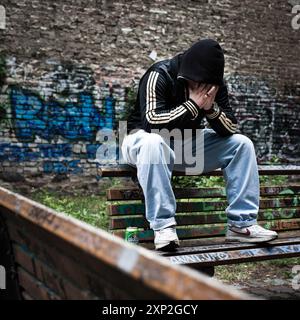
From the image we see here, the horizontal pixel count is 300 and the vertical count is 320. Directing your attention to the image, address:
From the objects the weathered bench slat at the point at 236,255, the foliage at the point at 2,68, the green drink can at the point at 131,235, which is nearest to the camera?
the weathered bench slat at the point at 236,255

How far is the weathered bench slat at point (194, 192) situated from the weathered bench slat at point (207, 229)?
23 centimetres

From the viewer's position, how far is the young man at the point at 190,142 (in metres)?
2.46

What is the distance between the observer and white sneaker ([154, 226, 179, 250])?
2.40m

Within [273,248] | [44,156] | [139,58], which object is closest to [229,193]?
[273,248]

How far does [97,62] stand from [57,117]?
53.2 inches

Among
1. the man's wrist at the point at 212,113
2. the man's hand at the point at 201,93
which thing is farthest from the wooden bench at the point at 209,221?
the man's hand at the point at 201,93

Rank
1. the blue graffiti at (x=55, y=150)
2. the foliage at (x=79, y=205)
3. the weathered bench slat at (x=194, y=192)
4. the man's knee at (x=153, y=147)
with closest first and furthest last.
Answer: the man's knee at (x=153, y=147) → the weathered bench slat at (x=194, y=192) → the foliage at (x=79, y=205) → the blue graffiti at (x=55, y=150)

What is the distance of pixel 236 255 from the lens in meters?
2.47

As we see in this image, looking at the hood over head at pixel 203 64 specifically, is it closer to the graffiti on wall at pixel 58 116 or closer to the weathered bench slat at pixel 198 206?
the weathered bench slat at pixel 198 206

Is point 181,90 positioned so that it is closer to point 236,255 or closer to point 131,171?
point 131,171

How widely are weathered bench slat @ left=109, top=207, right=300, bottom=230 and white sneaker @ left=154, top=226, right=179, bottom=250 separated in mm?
572

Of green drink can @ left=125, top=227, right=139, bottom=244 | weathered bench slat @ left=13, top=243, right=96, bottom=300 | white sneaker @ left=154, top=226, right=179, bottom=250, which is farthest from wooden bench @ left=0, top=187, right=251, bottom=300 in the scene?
green drink can @ left=125, top=227, right=139, bottom=244

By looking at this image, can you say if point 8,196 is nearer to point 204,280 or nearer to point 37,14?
point 204,280

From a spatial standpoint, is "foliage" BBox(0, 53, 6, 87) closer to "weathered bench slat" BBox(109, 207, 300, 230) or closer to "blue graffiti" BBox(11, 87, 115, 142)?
"blue graffiti" BBox(11, 87, 115, 142)
